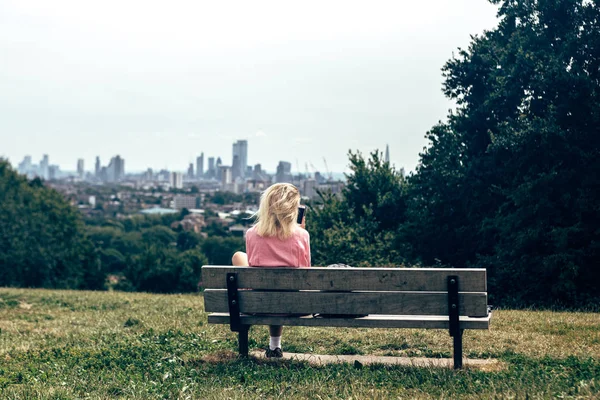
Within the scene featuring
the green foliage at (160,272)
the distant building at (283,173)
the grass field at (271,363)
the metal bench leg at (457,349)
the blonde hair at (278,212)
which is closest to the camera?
the grass field at (271,363)

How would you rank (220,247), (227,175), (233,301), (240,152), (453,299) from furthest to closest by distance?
(227,175) → (240,152) → (220,247) → (233,301) → (453,299)

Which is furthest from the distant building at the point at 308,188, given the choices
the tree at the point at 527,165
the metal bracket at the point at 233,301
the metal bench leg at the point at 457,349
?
the metal bench leg at the point at 457,349

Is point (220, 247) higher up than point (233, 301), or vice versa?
point (233, 301)

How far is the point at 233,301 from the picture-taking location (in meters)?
5.28

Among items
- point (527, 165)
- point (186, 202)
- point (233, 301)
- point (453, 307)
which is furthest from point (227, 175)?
point (453, 307)

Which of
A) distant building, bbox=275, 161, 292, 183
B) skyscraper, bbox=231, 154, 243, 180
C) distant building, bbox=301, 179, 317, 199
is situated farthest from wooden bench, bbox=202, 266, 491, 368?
skyscraper, bbox=231, 154, 243, 180

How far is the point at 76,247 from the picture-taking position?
53062mm

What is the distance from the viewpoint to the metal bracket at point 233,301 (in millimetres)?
5250

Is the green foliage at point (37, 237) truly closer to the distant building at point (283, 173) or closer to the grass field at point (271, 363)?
the distant building at point (283, 173)

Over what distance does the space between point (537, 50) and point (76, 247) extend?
4219cm

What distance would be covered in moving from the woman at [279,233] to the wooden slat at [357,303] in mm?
362

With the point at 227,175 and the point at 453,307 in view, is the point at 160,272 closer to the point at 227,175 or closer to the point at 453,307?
the point at 453,307

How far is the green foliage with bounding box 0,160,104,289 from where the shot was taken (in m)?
48.1

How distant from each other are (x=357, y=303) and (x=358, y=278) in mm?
201
